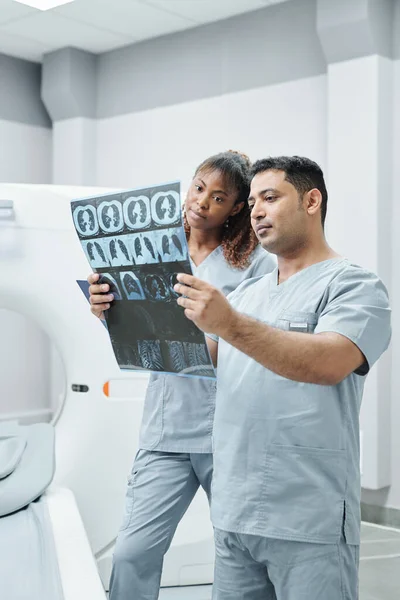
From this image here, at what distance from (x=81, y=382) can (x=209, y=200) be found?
919 millimetres

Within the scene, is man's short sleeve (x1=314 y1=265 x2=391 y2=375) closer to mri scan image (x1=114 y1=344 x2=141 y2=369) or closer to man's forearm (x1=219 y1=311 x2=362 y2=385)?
man's forearm (x1=219 y1=311 x2=362 y2=385)

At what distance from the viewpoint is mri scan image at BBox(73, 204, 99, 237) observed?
4.72 ft

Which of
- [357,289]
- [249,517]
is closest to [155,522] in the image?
[249,517]

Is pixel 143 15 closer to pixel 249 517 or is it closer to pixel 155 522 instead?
pixel 155 522

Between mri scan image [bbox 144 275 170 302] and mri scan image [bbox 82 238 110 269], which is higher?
mri scan image [bbox 82 238 110 269]

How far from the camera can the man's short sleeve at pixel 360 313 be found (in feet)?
4.07

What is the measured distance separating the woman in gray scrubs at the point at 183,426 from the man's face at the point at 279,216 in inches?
12.6

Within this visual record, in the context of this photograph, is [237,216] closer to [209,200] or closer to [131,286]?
[209,200]

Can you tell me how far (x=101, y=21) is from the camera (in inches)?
161

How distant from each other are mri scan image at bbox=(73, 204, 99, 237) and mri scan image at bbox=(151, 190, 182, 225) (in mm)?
154

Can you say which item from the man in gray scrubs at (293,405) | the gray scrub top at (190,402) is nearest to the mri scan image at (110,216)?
the man in gray scrubs at (293,405)

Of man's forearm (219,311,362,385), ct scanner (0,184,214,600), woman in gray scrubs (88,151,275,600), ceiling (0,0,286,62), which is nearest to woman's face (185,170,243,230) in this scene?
woman in gray scrubs (88,151,275,600)

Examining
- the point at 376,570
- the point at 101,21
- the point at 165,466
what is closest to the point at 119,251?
the point at 165,466

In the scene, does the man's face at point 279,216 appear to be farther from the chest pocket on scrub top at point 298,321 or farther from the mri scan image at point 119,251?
the mri scan image at point 119,251
